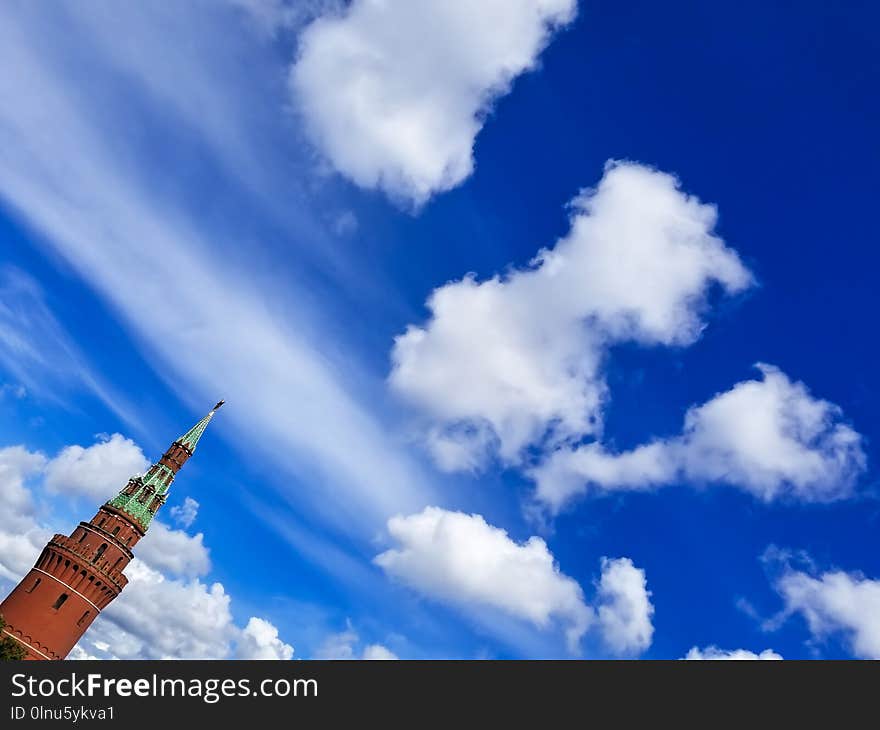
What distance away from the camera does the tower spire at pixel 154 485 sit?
291 ft

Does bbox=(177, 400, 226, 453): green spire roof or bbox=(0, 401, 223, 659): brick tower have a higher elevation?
bbox=(177, 400, 226, 453): green spire roof

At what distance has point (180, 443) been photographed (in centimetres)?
9731

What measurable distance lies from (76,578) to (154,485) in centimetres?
1701

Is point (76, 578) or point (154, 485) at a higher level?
point (154, 485)

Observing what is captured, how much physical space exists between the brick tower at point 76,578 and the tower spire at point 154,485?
15 centimetres

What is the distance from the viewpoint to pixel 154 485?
92938 mm

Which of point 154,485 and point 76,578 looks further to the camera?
point 154,485

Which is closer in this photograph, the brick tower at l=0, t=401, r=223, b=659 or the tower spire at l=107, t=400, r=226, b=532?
the brick tower at l=0, t=401, r=223, b=659

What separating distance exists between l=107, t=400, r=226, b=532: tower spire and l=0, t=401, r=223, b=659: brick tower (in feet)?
0.48

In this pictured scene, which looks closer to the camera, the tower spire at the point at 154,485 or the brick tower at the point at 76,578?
the brick tower at the point at 76,578

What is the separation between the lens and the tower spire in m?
88.8
